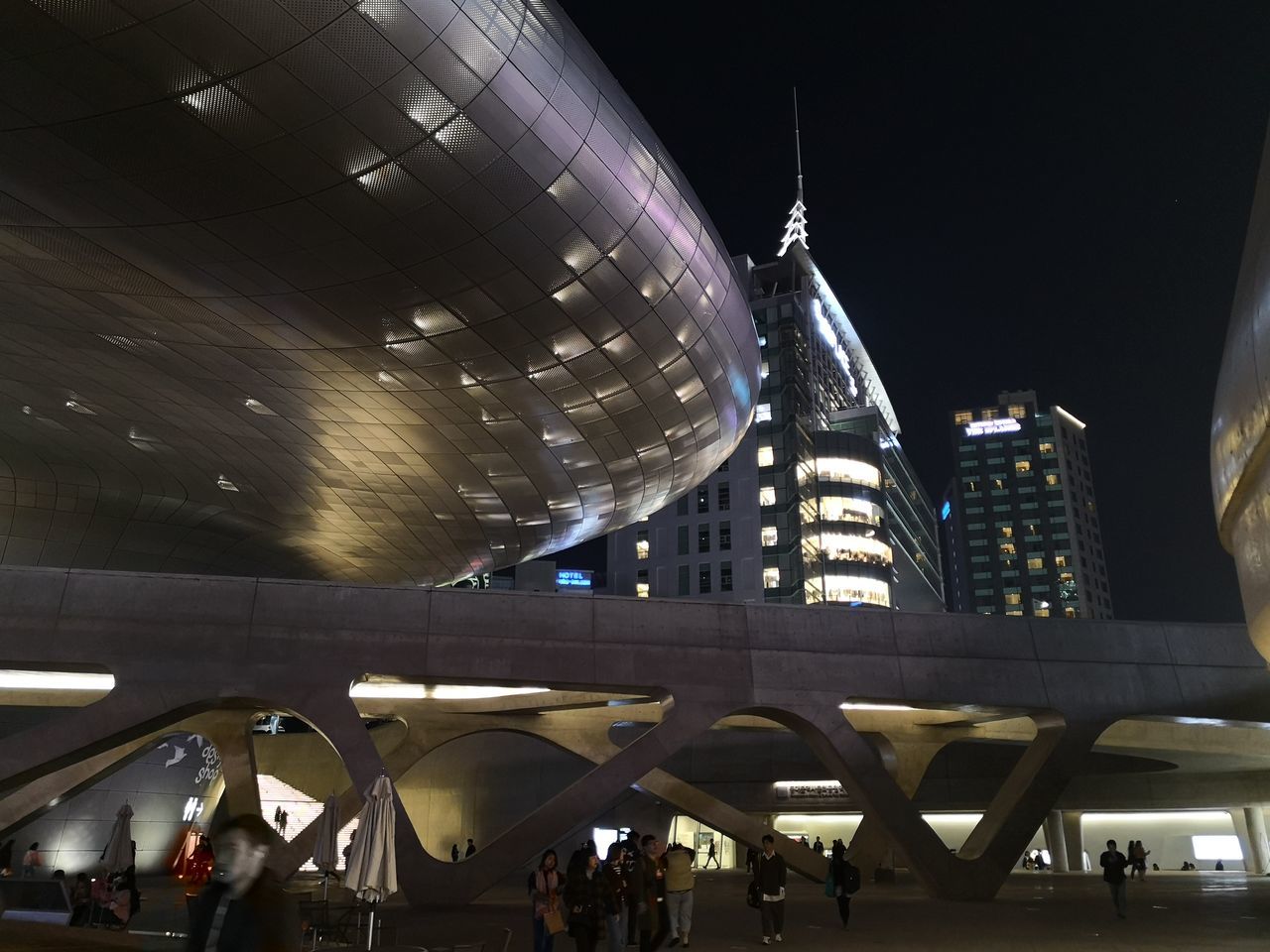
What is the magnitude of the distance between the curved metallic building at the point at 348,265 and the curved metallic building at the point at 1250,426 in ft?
25.9

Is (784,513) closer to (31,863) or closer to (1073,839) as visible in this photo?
(1073,839)

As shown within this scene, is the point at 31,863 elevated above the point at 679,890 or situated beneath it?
situated beneath

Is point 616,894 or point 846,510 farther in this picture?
point 846,510

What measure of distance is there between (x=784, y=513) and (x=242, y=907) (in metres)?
75.8

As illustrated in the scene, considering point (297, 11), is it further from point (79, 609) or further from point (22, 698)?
point (22, 698)

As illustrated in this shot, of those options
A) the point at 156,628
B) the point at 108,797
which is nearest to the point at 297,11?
the point at 156,628

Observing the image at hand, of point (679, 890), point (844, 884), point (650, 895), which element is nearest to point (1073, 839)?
point (844, 884)

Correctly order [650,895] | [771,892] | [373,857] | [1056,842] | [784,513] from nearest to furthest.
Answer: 1. [650,895]
2. [373,857]
3. [771,892]
4. [1056,842]
5. [784,513]

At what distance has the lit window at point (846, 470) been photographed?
3349 inches

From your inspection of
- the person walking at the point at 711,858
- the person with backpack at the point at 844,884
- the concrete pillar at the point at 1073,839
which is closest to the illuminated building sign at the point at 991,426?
the concrete pillar at the point at 1073,839

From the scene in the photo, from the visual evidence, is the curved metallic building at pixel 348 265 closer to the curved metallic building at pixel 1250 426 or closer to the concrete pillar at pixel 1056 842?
the curved metallic building at pixel 1250 426

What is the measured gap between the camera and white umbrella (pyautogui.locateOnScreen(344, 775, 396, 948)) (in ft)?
38.7

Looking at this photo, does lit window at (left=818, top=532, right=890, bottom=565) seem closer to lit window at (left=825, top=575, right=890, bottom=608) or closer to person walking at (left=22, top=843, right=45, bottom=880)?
lit window at (left=825, top=575, right=890, bottom=608)

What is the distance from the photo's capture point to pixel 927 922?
48.5 feet
